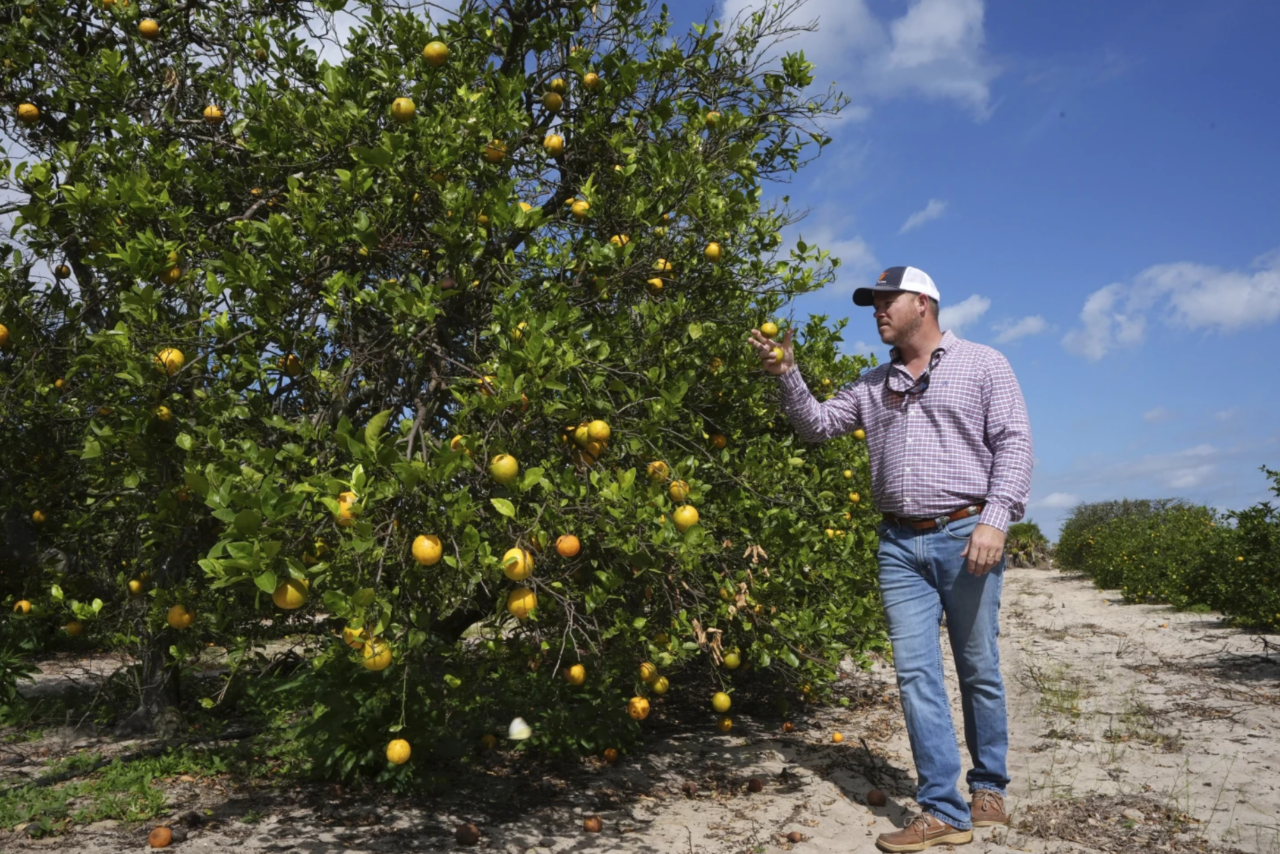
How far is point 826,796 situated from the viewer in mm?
3826

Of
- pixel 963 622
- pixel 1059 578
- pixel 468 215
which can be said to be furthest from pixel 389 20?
pixel 1059 578

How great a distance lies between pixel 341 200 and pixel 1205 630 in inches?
390

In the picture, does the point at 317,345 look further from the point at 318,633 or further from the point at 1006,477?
the point at 1006,477

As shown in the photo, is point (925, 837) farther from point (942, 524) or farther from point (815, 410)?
point (815, 410)

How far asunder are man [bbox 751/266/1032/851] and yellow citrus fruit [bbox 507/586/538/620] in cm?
140

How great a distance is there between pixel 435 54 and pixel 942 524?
2562 millimetres

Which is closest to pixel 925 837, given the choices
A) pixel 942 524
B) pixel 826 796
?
pixel 826 796

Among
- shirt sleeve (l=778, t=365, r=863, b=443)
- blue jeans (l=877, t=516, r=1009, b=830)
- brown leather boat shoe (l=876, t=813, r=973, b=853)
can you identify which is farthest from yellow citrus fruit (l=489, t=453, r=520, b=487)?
brown leather boat shoe (l=876, t=813, r=973, b=853)

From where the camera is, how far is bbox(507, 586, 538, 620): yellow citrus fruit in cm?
249

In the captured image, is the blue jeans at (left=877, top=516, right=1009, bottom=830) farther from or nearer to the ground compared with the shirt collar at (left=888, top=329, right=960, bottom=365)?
nearer to the ground

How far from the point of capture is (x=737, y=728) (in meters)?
5.07

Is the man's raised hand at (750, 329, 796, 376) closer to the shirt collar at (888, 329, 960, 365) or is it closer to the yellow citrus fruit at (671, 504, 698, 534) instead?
the shirt collar at (888, 329, 960, 365)

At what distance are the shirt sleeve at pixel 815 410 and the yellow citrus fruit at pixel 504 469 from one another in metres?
1.43

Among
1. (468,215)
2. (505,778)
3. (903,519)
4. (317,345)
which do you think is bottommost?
(505,778)
